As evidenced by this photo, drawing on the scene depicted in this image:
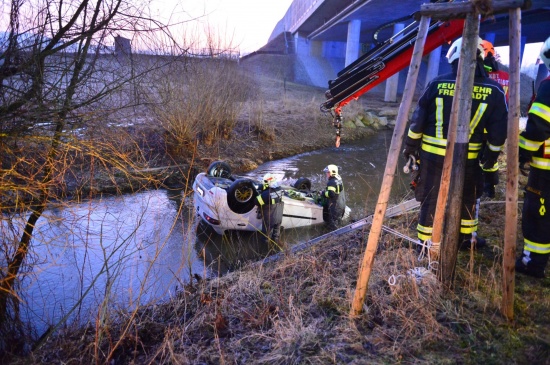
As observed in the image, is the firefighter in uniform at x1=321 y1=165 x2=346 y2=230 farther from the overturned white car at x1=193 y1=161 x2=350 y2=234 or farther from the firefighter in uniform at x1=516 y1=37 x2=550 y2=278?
the firefighter in uniform at x1=516 y1=37 x2=550 y2=278

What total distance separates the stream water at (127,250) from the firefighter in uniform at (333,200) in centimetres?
23

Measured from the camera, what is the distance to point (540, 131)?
9.27 feet

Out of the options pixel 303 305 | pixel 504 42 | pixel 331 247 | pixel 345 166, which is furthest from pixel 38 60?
pixel 504 42

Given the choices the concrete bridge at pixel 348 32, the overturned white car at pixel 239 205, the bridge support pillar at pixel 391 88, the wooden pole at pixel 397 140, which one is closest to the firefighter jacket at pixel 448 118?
the wooden pole at pixel 397 140

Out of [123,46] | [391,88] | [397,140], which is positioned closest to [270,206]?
[123,46]

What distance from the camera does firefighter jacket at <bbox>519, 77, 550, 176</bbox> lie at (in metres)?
2.79

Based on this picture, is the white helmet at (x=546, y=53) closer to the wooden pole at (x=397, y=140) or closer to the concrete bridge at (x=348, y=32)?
the wooden pole at (x=397, y=140)

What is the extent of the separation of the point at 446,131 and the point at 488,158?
1.26 ft

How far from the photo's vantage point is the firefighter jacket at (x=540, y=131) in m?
2.79

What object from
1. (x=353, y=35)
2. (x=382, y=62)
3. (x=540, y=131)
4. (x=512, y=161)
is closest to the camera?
(x=512, y=161)

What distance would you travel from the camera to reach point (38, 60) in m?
3.13

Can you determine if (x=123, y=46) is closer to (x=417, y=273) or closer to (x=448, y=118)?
(x=448, y=118)

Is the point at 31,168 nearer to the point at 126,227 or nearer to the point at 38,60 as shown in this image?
the point at 38,60

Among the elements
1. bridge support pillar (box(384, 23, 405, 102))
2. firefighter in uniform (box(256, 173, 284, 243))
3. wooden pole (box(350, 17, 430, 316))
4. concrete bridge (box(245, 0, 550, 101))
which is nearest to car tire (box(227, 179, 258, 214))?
firefighter in uniform (box(256, 173, 284, 243))
